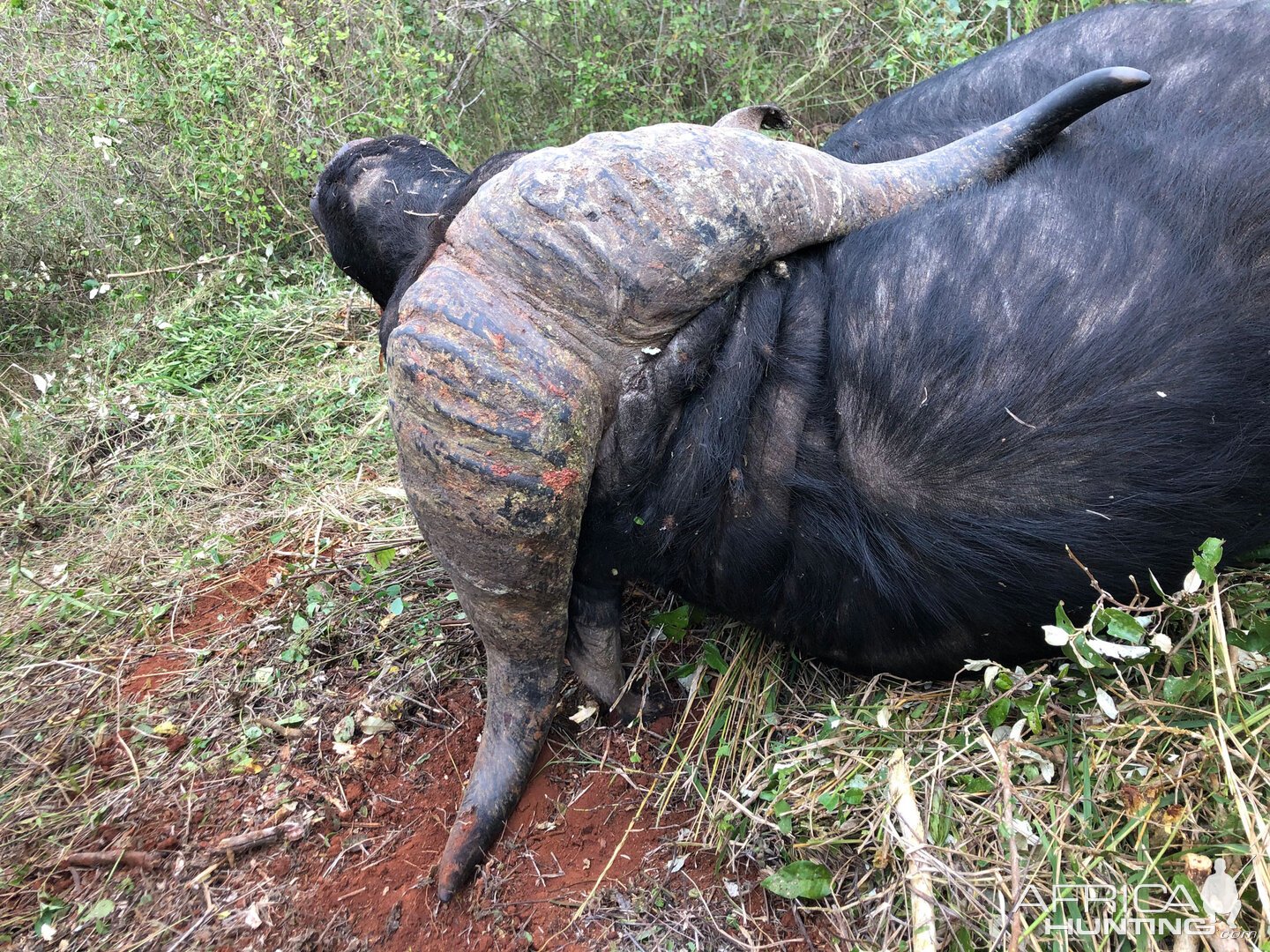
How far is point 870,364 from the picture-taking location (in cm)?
168

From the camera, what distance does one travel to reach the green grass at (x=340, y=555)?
1545 mm

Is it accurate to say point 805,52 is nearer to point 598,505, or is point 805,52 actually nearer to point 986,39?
point 986,39

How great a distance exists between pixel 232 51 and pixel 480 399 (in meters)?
3.59

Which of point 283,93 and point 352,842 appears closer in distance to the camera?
point 352,842

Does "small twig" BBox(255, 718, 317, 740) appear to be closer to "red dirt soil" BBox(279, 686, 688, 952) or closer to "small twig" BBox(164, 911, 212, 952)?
"red dirt soil" BBox(279, 686, 688, 952)

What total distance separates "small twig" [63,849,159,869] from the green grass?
4 cm

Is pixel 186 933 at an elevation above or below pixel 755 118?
below

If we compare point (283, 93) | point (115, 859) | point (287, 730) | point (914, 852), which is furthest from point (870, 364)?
point (283, 93)

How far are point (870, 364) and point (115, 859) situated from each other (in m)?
2.03

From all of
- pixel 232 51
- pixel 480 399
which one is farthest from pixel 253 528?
pixel 232 51

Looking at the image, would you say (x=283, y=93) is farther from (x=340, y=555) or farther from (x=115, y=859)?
(x=115, y=859)

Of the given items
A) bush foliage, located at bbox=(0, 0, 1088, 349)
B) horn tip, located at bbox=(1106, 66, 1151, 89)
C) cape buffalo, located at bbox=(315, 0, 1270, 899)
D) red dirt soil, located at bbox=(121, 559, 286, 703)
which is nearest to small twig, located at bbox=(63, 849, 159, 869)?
red dirt soil, located at bbox=(121, 559, 286, 703)

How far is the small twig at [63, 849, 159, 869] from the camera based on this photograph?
2.00m

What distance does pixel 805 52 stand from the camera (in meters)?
4.58
